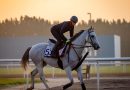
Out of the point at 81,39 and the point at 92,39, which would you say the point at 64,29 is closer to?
the point at 81,39

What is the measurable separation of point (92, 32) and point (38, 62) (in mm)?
2118

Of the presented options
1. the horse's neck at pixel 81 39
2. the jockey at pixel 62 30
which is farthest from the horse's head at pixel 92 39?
the jockey at pixel 62 30

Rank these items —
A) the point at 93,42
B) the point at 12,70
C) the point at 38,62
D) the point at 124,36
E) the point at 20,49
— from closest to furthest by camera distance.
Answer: the point at 93,42 → the point at 38,62 → the point at 12,70 → the point at 20,49 → the point at 124,36

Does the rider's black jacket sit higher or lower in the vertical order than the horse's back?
higher

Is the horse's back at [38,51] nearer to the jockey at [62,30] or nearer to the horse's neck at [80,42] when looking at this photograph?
the jockey at [62,30]

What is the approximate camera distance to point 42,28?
53531 millimetres

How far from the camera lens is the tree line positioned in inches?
1927

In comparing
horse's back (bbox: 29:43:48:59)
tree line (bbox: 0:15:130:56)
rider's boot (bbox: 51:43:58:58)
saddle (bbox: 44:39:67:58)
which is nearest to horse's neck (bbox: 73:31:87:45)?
saddle (bbox: 44:39:67:58)

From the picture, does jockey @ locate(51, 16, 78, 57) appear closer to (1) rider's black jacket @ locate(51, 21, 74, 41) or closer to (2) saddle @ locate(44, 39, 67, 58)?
(1) rider's black jacket @ locate(51, 21, 74, 41)

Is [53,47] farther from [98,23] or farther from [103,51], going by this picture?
[98,23]

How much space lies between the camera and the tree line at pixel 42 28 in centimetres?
4895

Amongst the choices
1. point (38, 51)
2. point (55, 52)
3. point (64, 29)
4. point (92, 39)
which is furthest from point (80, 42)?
point (38, 51)

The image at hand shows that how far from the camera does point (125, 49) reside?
152 ft

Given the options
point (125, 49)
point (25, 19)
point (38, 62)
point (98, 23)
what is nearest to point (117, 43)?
point (125, 49)
